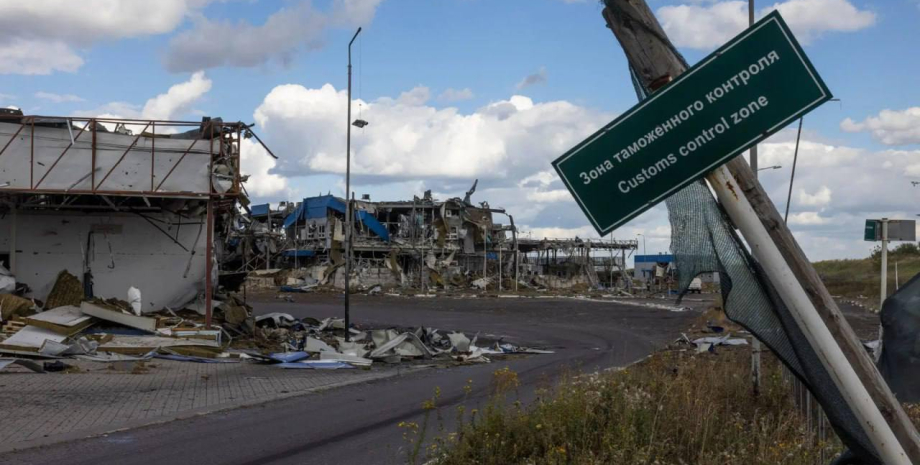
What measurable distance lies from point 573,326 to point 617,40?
27.9 m

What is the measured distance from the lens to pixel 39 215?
22297mm

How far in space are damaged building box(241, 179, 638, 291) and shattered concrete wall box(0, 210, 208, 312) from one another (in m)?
39.0

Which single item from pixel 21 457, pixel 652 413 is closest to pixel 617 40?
pixel 652 413

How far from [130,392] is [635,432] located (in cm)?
950

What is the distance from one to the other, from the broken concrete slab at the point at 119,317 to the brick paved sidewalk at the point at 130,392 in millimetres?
2590

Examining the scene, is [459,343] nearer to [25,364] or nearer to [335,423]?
[25,364]

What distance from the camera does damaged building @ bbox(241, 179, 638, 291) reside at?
214 ft

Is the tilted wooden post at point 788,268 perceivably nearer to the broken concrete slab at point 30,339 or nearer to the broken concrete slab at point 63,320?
the broken concrete slab at point 30,339

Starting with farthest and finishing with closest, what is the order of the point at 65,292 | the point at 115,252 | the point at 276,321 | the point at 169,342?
the point at 276,321
the point at 115,252
the point at 65,292
the point at 169,342

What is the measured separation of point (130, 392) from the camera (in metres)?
13.3

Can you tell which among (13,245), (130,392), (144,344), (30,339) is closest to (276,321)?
(144,344)

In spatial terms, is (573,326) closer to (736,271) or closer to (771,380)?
(771,380)

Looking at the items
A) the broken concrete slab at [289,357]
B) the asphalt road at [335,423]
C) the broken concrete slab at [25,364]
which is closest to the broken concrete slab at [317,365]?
the broken concrete slab at [289,357]

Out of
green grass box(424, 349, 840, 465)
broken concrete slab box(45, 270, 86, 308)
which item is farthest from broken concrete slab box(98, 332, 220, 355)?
green grass box(424, 349, 840, 465)
